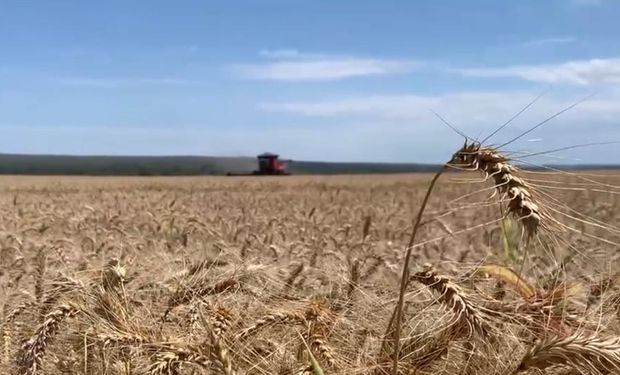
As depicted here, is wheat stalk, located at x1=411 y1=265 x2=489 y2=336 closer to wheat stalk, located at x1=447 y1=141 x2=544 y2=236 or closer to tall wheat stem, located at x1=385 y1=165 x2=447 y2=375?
tall wheat stem, located at x1=385 y1=165 x2=447 y2=375

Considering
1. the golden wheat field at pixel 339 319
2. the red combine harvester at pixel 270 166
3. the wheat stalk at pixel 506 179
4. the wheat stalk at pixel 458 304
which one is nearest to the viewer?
the wheat stalk at pixel 506 179

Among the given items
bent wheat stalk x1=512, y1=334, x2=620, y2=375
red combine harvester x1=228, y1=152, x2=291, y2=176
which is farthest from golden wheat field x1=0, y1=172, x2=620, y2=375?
red combine harvester x1=228, y1=152, x2=291, y2=176

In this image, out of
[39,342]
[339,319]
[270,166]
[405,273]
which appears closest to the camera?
[405,273]

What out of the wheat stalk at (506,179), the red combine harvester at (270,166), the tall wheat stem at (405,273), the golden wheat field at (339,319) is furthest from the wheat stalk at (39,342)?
the red combine harvester at (270,166)

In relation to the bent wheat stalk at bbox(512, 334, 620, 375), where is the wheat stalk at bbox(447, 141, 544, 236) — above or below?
above

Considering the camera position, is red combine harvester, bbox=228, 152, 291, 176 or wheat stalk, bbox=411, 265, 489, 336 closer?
wheat stalk, bbox=411, 265, 489, 336

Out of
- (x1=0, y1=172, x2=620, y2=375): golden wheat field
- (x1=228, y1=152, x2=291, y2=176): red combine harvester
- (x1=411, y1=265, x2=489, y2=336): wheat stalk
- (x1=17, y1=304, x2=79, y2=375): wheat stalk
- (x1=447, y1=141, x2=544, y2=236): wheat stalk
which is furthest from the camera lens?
(x1=228, y1=152, x2=291, y2=176): red combine harvester

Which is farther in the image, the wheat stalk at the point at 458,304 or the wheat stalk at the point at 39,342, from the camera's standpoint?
the wheat stalk at the point at 39,342

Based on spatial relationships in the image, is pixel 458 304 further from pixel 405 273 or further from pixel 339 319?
pixel 339 319

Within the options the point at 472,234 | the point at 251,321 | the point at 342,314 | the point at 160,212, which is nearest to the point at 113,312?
the point at 251,321

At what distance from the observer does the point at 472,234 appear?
11039 mm

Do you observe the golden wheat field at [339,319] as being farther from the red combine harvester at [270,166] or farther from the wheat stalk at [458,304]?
the red combine harvester at [270,166]

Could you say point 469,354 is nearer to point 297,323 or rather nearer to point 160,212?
point 297,323

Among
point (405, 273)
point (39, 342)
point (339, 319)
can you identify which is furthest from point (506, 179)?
point (39, 342)
